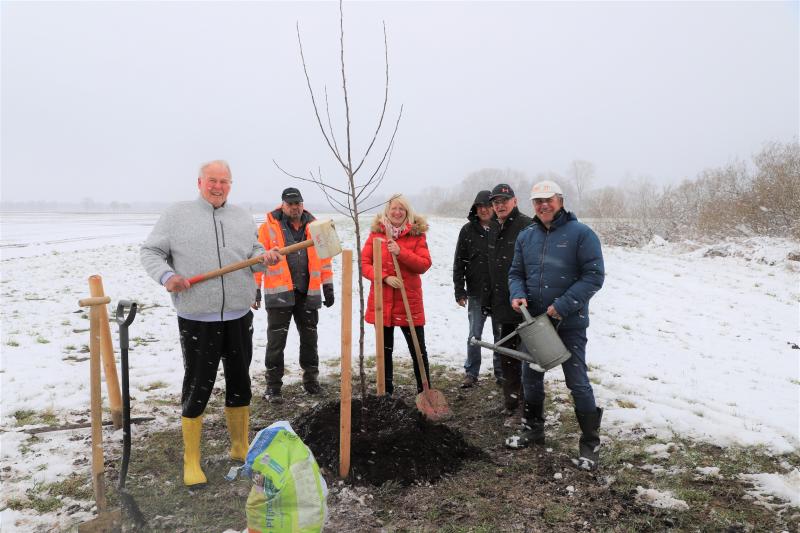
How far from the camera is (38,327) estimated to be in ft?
24.8

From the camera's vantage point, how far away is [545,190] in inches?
140

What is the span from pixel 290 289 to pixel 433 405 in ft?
6.00

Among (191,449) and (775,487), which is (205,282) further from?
(775,487)

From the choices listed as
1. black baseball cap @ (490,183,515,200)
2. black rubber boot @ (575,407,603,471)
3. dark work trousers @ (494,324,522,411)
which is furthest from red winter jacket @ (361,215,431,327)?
black rubber boot @ (575,407,603,471)

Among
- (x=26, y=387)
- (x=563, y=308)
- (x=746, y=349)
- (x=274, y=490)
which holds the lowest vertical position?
(x=746, y=349)

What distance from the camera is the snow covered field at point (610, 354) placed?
160 inches

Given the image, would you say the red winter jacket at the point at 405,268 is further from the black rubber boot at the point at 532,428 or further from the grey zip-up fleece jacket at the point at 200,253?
the grey zip-up fleece jacket at the point at 200,253

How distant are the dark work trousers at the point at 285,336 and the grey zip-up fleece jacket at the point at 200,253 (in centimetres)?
159

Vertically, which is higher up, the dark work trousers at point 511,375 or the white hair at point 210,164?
the white hair at point 210,164

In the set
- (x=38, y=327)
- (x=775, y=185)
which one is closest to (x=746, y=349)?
(x=38, y=327)

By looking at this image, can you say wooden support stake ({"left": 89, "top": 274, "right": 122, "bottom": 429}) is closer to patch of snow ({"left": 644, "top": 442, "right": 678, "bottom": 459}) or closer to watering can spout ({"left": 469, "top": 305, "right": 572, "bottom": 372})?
watering can spout ({"left": 469, "top": 305, "right": 572, "bottom": 372})

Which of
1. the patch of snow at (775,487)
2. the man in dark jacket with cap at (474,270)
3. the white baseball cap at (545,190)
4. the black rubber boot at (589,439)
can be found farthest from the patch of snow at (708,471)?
the white baseball cap at (545,190)

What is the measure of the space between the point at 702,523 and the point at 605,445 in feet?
3.47

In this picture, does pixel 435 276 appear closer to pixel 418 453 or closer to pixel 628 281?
pixel 628 281
